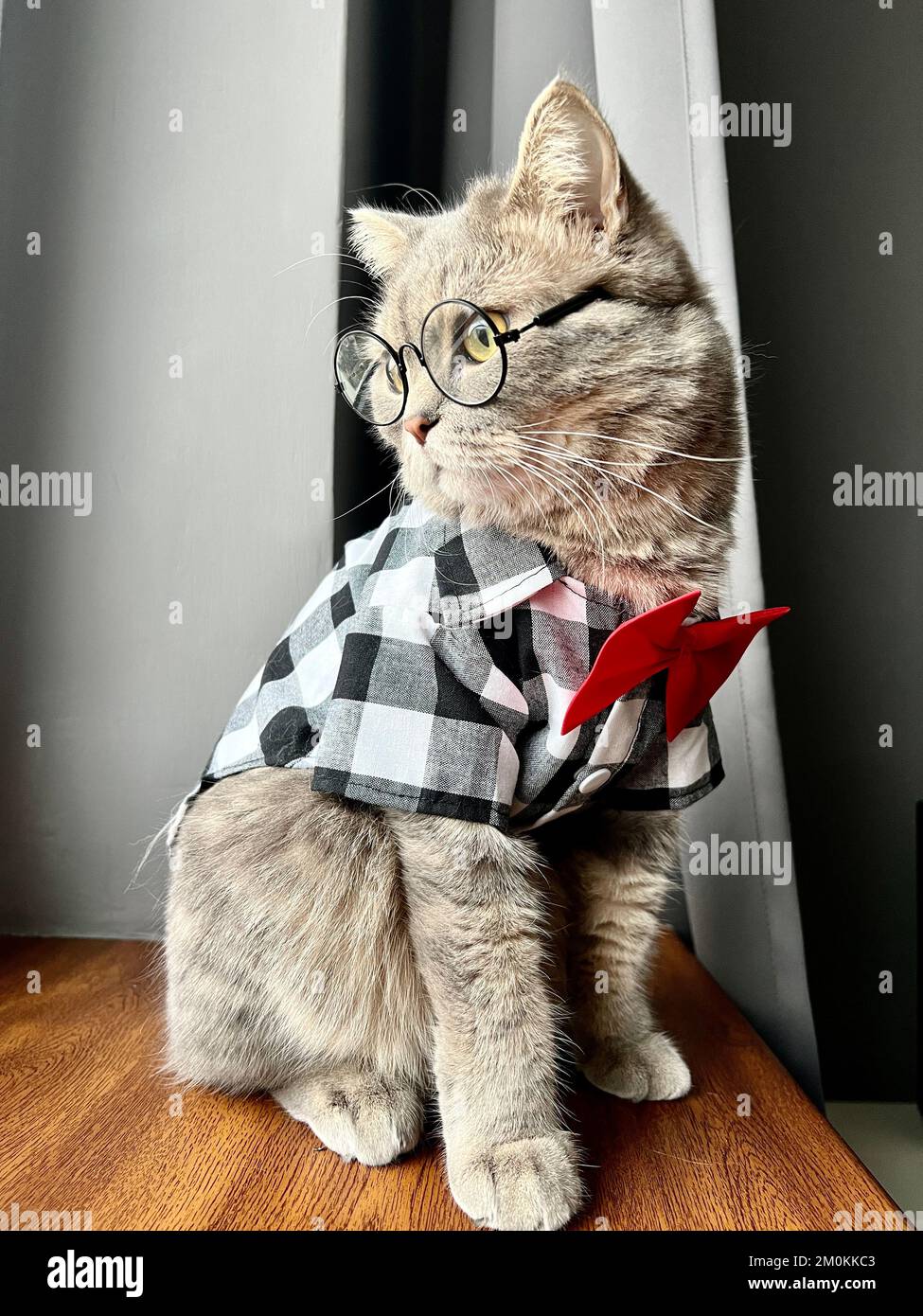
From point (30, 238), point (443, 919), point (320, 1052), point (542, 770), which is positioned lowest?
Result: point (320, 1052)

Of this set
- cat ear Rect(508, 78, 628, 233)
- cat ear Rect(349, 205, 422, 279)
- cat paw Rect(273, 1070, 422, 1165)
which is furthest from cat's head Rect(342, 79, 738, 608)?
cat paw Rect(273, 1070, 422, 1165)

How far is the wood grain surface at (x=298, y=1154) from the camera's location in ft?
2.33

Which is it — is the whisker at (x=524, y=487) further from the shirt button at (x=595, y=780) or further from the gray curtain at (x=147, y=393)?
the gray curtain at (x=147, y=393)

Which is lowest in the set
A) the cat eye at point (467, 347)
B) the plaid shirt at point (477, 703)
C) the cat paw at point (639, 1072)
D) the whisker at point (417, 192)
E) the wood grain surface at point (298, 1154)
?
the wood grain surface at point (298, 1154)

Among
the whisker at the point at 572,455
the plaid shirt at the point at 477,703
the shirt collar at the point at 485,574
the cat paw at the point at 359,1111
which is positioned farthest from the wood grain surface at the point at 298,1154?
the whisker at the point at 572,455

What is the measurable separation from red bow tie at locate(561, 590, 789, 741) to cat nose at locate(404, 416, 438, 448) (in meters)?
0.24

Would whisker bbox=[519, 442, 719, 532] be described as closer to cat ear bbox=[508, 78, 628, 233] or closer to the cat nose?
the cat nose

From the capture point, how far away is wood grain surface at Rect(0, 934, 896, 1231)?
711 millimetres

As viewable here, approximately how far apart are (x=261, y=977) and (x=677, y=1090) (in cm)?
45

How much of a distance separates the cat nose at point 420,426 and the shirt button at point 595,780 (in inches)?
12.9

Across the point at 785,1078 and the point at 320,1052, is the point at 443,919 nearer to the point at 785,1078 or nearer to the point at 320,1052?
the point at 320,1052

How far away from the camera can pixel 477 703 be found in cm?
74
